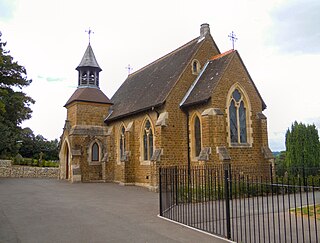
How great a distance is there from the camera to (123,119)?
23938mm

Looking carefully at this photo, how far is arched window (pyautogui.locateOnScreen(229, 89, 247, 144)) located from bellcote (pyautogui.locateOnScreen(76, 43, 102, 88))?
49.1 feet

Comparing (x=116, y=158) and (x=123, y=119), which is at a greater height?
(x=123, y=119)

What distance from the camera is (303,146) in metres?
24.6

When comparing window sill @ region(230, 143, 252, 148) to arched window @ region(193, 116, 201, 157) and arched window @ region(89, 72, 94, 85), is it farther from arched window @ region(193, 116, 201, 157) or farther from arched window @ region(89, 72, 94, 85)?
arched window @ region(89, 72, 94, 85)

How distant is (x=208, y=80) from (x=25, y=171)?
2319cm

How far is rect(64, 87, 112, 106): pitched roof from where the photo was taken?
26.4 m

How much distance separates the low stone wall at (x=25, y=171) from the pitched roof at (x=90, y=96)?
883 cm

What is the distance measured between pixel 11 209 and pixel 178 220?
6.46m

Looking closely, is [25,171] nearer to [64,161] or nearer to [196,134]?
[64,161]

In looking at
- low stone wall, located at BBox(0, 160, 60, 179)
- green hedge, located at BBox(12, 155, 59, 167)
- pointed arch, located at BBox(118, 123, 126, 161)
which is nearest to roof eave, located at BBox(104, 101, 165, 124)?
pointed arch, located at BBox(118, 123, 126, 161)

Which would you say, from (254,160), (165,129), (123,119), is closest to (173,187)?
(165,129)

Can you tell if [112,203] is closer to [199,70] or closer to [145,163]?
[145,163]

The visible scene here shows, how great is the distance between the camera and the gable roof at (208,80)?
17469 mm

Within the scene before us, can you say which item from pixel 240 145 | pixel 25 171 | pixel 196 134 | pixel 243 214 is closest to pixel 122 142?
pixel 196 134
